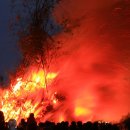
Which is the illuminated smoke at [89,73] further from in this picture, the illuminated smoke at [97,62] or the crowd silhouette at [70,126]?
the crowd silhouette at [70,126]

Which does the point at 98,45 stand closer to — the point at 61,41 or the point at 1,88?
the point at 61,41

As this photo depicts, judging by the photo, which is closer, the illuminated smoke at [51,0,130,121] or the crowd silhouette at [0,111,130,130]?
the crowd silhouette at [0,111,130,130]

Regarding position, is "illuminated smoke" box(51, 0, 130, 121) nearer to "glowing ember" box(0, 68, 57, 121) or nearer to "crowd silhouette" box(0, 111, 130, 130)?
"glowing ember" box(0, 68, 57, 121)

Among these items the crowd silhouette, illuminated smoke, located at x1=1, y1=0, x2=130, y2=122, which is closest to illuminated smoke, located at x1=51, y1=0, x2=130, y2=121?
illuminated smoke, located at x1=1, y1=0, x2=130, y2=122

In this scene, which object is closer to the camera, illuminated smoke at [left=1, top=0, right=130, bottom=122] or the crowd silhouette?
the crowd silhouette

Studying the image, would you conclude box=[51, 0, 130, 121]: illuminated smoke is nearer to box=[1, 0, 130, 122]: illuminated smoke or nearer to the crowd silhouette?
box=[1, 0, 130, 122]: illuminated smoke

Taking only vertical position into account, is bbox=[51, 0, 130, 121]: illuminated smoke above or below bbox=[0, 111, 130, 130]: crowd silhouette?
above

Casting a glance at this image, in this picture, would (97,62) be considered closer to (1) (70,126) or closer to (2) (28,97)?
(2) (28,97)

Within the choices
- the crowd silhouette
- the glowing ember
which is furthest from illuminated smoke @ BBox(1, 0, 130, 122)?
the crowd silhouette

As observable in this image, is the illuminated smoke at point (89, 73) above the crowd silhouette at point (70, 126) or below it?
above

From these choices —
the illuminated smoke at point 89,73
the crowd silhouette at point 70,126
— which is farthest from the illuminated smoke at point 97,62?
the crowd silhouette at point 70,126

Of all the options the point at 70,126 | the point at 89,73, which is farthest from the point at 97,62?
the point at 70,126

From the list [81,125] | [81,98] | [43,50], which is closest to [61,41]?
[43,50]

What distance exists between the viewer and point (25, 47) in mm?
22875
